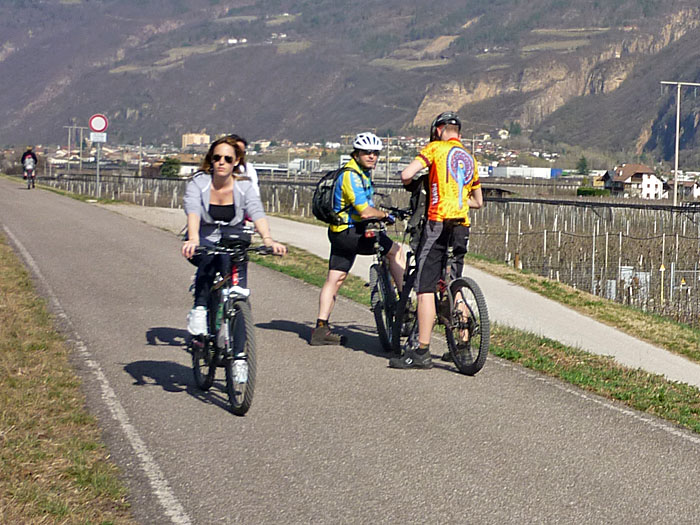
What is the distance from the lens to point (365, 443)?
262 inches

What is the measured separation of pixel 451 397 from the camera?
796cm

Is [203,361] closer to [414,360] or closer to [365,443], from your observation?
[365,443]

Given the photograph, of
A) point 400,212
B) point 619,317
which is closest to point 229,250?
point 400,212

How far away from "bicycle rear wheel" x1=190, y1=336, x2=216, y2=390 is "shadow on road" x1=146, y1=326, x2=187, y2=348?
1918 mm

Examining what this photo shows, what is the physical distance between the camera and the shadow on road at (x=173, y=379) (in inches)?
311

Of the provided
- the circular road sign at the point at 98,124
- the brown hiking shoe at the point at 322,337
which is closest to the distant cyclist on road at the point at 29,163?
the circular road sign at the point at 98,124

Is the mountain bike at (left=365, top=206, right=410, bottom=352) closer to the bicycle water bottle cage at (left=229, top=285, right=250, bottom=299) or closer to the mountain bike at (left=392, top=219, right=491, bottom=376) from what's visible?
the mountain bike at (left=392, top=219, right=491, bottom=376)

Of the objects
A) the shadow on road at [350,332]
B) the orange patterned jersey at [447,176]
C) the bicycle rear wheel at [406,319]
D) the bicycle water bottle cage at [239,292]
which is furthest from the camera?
the shadow on road at [350,332]

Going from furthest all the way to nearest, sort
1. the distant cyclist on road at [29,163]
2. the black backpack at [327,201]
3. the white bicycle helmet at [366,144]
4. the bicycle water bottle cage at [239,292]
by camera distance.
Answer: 1. the distant cyclist on road at [29,163]
2. the black backpack at [327,201]
3. the white bicycle helmet at [366,144]
4. the bicycle water bottle cage at [239,292]

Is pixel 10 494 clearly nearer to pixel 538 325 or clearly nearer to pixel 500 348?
pixel 500 348

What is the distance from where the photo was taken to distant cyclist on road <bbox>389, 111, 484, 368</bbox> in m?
8.43

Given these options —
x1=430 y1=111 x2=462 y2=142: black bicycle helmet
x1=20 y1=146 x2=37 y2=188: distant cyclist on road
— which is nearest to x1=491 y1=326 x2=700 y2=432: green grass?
x1=430 y1=111 x2=462 y2=142: black bicycle helmet

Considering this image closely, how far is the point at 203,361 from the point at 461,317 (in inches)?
84.2

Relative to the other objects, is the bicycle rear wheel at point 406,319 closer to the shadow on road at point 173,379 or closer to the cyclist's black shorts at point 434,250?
the cyclist's black shorts at point 434,250
